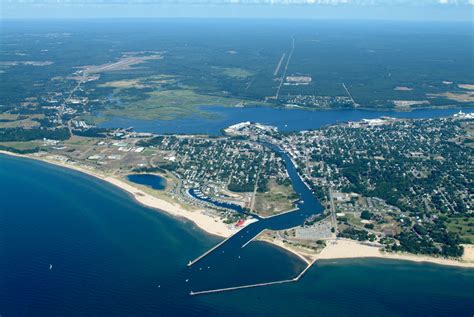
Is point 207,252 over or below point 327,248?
below

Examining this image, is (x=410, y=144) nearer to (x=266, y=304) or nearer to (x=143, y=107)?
(x=266, y=304)

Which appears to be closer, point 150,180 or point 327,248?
point 327,248

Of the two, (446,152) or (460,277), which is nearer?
(460,277)

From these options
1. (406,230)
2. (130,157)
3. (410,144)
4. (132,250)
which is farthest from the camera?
(410,144)

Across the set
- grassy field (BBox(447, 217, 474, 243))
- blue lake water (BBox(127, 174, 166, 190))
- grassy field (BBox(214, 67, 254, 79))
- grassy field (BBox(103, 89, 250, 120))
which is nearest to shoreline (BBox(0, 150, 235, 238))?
blue lake water (BBox(127, 174, 166, 190))

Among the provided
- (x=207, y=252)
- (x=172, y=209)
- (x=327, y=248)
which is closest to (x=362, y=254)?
(x=327, y=248)

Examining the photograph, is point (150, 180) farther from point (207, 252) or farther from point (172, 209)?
point (207, 252)

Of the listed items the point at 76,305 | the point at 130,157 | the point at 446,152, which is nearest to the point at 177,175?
the point at 130,157

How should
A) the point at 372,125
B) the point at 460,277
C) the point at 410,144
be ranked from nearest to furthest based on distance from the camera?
the point at 460,277, the point at 410,144, the point at 372,125

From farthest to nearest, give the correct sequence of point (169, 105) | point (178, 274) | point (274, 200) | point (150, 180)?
point (169, 105) → point (150, 180) → point (274, 200) → point (178, 274)
